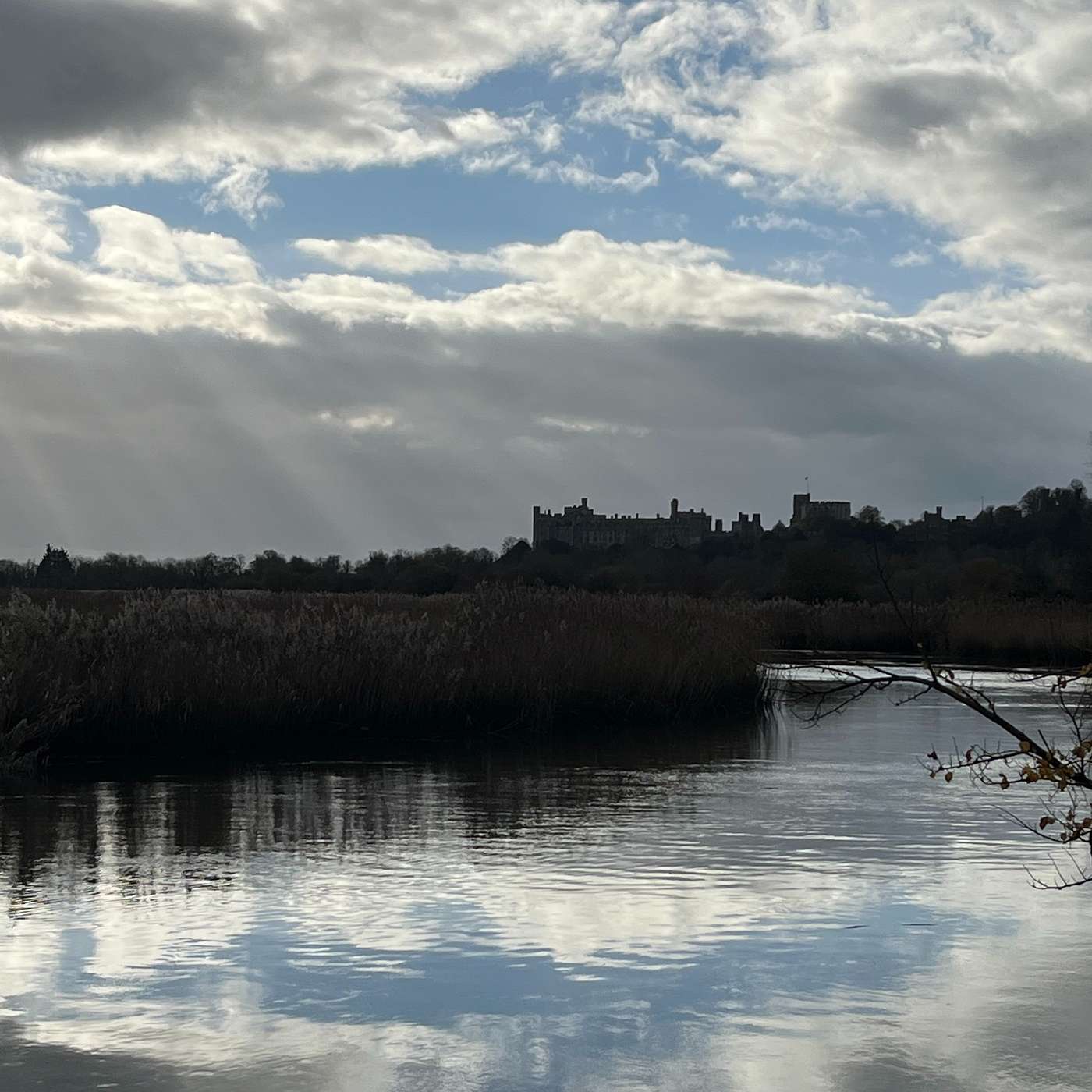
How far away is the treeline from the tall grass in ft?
57.9

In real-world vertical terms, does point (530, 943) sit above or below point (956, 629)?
below

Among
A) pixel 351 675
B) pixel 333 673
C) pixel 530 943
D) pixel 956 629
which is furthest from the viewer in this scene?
pixel 956 629

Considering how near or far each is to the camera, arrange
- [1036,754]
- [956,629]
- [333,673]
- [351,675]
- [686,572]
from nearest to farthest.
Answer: [1036,754] → [333,673] → [351,675] → [956,629] → [686,572]

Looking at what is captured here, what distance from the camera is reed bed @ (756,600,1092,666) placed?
31.6 metres

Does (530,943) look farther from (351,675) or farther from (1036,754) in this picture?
(351,675)

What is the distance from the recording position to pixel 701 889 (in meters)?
7.98

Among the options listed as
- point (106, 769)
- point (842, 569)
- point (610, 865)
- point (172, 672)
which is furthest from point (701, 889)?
point (842, 569)

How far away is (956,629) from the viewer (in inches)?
1321

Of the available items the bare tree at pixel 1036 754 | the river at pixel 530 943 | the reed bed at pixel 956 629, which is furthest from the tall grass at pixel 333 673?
the reed bed at pixel 956 629

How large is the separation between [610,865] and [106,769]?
234 inches

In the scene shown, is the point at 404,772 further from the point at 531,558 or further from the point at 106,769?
the point at 531,558

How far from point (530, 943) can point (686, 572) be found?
185 feet

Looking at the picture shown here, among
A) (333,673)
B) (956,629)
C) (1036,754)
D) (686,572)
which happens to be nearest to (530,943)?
(1036,754)

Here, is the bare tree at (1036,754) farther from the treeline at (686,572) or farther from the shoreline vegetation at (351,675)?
the treeline at (686,572)
